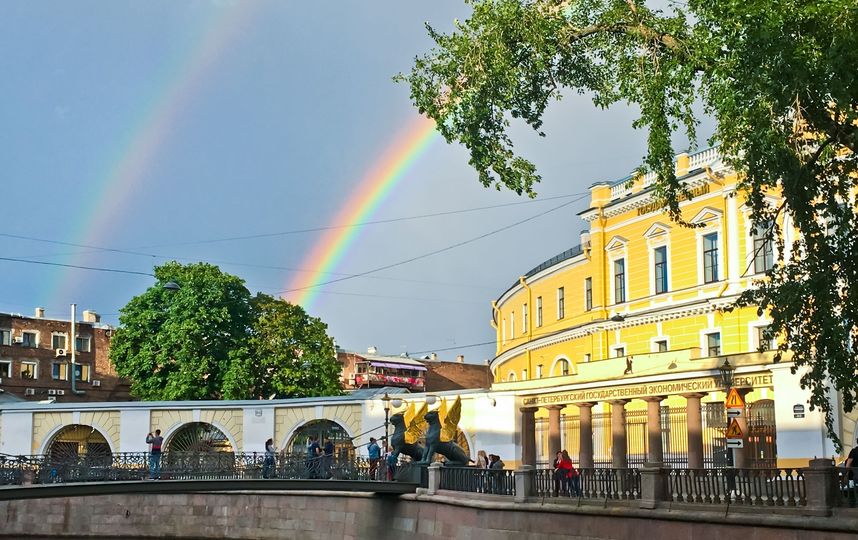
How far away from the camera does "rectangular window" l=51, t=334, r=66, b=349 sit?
74.7 m

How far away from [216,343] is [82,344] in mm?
18423

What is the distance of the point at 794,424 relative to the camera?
33.5m

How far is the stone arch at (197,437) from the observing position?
169ft

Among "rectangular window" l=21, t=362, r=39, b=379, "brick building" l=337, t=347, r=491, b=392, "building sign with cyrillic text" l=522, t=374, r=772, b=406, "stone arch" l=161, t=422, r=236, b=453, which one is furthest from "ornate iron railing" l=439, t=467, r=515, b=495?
"brick building" l=337, t=347, r=491, b=392

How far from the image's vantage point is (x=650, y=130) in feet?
66.0

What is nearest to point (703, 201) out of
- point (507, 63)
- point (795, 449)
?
point (795, 449)

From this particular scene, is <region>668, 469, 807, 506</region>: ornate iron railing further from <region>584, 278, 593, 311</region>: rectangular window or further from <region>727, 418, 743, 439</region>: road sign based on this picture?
<region>584, 278, 593, 311</region>: rectangular window

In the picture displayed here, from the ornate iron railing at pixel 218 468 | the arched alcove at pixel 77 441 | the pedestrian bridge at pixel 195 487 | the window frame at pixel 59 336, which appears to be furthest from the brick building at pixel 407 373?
the pedestrian bridge at pixel 195 487

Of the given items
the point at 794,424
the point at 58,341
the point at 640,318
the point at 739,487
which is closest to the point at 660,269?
the point at 640,318

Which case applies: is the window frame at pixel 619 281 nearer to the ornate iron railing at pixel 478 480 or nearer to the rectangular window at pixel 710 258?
the rectangular window at pixel 710 258

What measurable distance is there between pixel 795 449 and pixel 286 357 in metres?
33.9

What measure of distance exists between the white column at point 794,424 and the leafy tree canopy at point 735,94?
12824mm

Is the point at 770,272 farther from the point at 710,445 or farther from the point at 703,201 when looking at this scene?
the point at 703,201

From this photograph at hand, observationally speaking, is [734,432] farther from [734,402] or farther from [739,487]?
[739,487]
